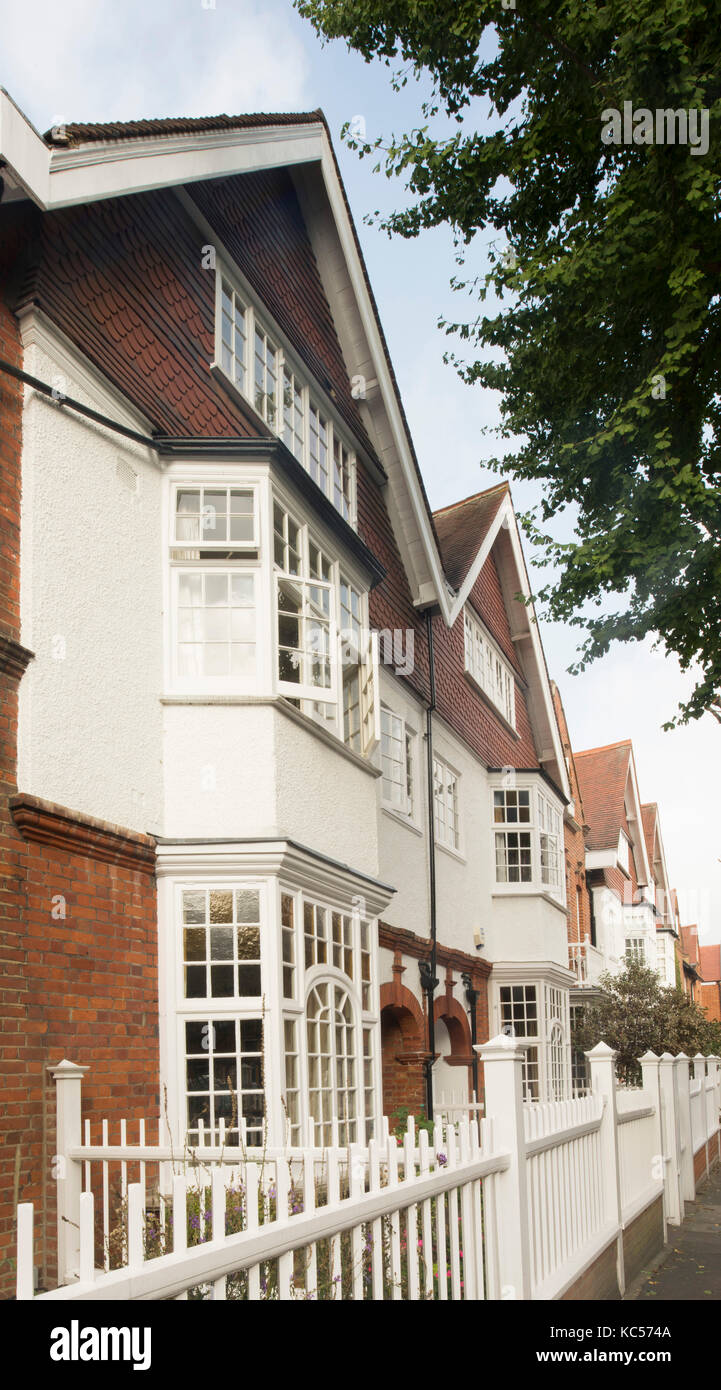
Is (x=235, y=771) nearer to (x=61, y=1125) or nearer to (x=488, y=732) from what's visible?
(x=61, y=1125)

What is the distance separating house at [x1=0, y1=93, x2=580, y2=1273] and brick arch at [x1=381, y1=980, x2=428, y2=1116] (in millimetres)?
925

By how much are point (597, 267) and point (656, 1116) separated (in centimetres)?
815

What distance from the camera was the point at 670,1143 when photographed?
13312mm

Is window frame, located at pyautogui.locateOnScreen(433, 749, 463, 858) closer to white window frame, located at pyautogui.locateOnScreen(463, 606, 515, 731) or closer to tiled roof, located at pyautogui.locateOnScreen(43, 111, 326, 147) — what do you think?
white window frame, located at pyautogui.locateOnScreen(463, 606, 515, 731)

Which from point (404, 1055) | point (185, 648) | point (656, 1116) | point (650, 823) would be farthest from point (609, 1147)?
point (650, 823)

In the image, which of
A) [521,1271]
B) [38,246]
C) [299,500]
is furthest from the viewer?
[299,500]

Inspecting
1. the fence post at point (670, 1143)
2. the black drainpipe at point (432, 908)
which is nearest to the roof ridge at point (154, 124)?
the black drainpipe at point (432, 908)

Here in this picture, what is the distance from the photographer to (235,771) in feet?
31.5

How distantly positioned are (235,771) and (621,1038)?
63.0 feet

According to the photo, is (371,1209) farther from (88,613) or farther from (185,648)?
(185,648)

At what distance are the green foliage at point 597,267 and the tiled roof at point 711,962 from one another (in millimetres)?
75865

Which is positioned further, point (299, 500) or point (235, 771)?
point (299, 500)
